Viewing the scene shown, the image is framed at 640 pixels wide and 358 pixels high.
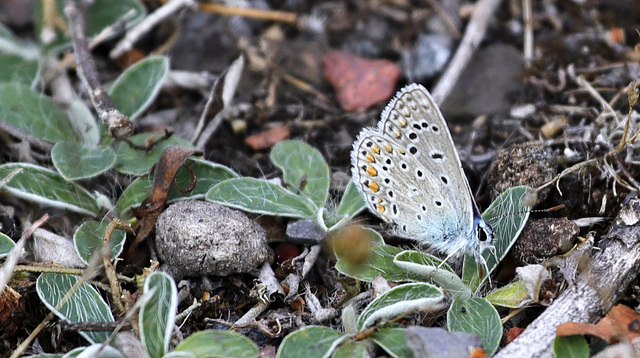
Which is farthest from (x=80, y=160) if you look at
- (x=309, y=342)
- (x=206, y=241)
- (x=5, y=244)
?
(x=309, y=342)

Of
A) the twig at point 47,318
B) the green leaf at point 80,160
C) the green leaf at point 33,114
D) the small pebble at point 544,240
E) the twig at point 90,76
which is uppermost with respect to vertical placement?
the twig at point 90,76

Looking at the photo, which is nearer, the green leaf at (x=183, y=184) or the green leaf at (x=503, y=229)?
the green leaf at (x=503, y=229)

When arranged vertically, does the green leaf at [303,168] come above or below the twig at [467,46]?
below

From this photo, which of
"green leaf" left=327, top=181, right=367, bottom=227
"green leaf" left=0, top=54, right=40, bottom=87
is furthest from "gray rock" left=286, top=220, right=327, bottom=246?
"green leaf" left=0, top=54, right=40, bottom=87

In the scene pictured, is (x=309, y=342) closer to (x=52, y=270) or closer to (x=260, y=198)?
(x=260, y=198)

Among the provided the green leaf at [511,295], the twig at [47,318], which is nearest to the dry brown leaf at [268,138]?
the twig at [47,318]

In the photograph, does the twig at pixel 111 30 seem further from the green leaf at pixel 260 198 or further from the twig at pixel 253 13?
the green leaf at pixel 260 198

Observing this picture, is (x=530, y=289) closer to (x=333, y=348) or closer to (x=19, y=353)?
(x=333, y=348)
